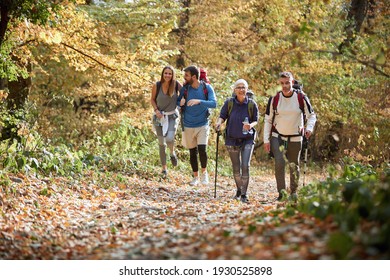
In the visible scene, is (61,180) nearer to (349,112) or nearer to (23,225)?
(23,225)

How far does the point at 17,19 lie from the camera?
8836 mm

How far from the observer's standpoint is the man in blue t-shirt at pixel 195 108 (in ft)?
36.2

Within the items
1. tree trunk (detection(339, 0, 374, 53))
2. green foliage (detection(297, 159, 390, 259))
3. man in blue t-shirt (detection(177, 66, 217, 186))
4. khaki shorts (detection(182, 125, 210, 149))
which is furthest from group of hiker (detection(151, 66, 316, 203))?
tree trunk (detection(339, 0, 374, 53))

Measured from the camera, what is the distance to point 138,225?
712 centimetres

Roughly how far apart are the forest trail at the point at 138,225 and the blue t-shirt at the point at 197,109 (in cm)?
134

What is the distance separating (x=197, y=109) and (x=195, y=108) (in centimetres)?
4

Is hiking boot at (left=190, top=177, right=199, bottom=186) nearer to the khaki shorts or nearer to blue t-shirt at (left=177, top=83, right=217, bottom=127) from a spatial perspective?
the khaki shorts

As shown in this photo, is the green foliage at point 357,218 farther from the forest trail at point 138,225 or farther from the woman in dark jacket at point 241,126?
the woman in dark jacket at point 241,126

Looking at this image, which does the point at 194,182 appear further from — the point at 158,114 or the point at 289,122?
the point at 289,122

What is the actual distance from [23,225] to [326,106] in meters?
13.7

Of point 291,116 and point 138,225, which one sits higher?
point 291,116

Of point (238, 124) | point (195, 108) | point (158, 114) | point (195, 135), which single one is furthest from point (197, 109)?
point (238, 124)

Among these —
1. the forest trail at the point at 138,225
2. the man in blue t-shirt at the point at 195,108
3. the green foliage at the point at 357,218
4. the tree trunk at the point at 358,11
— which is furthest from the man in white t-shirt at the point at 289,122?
the tree trunk at the point at 358,11
